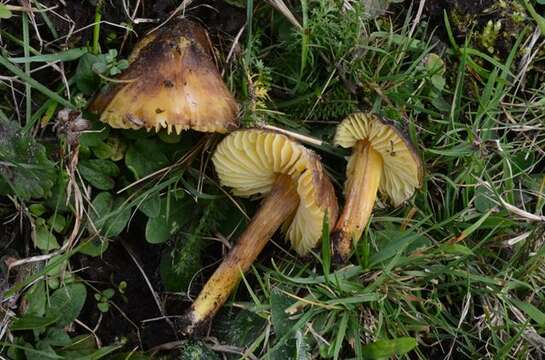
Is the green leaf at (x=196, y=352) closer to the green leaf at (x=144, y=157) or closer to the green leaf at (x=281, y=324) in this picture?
the green leaf at (x=281, y=324)

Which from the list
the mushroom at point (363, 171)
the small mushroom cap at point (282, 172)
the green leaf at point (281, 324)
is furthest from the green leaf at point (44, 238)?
the mushroom at point (363, 171)

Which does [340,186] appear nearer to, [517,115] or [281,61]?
[281,61]

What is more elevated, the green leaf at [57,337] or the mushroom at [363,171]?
the mushroom at [363,171]

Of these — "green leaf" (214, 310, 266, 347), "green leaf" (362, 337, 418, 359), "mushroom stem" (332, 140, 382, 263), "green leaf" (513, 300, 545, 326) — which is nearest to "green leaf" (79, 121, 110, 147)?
"green leaf" (214, 310, 266, 347)

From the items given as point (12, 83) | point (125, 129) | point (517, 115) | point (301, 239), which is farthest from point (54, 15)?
point (517, 115)

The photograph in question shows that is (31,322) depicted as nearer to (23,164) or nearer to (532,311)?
(23,164)

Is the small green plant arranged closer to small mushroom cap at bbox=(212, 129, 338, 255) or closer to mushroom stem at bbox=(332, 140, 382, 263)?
small mushroom cap at bbox=(212, 129, 338, 255)
